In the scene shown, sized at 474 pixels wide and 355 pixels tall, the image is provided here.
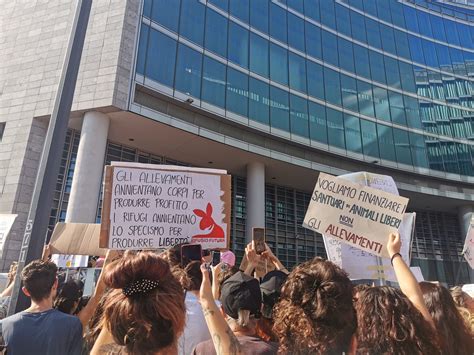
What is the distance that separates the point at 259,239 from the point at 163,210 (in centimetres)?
155

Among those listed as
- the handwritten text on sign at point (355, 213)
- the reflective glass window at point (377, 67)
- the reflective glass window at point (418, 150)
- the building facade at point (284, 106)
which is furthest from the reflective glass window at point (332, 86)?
the handwritten text on sign at point (355, 213)

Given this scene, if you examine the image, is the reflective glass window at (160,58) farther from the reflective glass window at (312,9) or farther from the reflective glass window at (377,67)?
the reflective glass window at (377,67)

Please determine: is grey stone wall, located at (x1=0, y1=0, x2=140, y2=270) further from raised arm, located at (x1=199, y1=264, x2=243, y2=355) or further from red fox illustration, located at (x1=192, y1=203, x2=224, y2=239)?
raised arm, located at (x1=199, y1=264, x2=243, y2=355)

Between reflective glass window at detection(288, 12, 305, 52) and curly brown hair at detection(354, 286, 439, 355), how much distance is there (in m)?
21.6

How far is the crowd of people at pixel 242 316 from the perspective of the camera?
1.75 meters

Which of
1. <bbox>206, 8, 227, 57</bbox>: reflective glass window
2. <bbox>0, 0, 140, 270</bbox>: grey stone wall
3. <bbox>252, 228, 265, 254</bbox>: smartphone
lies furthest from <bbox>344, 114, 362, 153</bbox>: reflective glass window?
<bbox>252, 228, 265, 254</bbox>: smartphone

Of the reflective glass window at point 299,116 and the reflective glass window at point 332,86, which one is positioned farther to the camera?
the reflective glass window at point 332,86

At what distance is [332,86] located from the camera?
2303 centimetres

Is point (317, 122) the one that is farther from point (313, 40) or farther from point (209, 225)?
point (209, 225)

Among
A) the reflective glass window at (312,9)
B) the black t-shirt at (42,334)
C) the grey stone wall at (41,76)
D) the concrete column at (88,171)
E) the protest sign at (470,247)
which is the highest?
the reflective glass window at (312,9)

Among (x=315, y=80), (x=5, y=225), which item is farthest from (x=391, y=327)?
(x=315, y=80)

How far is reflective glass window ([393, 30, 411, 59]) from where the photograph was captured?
89.1 feet

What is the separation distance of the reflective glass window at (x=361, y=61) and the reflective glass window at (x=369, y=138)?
3.59 meters

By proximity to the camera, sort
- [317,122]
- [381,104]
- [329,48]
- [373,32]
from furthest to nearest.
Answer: [373,32] < [381,104] < [329,48] < [317,122]
